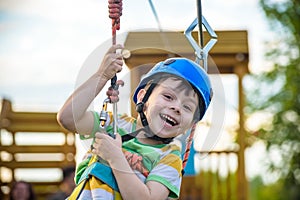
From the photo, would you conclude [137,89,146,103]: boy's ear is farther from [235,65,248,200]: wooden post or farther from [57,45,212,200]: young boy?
[235,65,248,200]: wooden post

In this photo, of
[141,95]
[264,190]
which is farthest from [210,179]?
[264,190]

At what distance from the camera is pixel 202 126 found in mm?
2898

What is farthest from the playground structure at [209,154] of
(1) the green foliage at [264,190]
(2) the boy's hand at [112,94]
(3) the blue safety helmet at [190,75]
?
(1) the green foliage at [264,190]

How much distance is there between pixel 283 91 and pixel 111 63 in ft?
54.8

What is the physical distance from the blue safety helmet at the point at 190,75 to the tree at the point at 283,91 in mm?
15961

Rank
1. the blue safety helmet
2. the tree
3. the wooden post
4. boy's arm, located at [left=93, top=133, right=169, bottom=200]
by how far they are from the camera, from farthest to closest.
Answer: the tree < the wooden post < the blue safety helmet < boy's arm, located at [left=93, top=133, right=169, bottom=200]

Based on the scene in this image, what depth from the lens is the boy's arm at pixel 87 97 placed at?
258 cm

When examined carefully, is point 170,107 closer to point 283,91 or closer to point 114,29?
point 114,29

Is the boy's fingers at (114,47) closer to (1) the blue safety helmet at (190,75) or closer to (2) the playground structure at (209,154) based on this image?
(1) the blue safety helmet at (190,75)

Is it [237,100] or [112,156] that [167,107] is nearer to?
[112,156]

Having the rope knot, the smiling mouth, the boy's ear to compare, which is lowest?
the smiling mouth

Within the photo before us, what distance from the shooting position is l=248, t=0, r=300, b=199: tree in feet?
61.3

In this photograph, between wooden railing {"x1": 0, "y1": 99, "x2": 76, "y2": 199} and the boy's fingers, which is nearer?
the boy's fingers

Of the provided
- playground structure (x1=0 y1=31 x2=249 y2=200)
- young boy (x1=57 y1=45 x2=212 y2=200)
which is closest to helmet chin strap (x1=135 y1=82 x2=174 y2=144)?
young boy (x1=57 y1=45 x2=212 y2=200)
